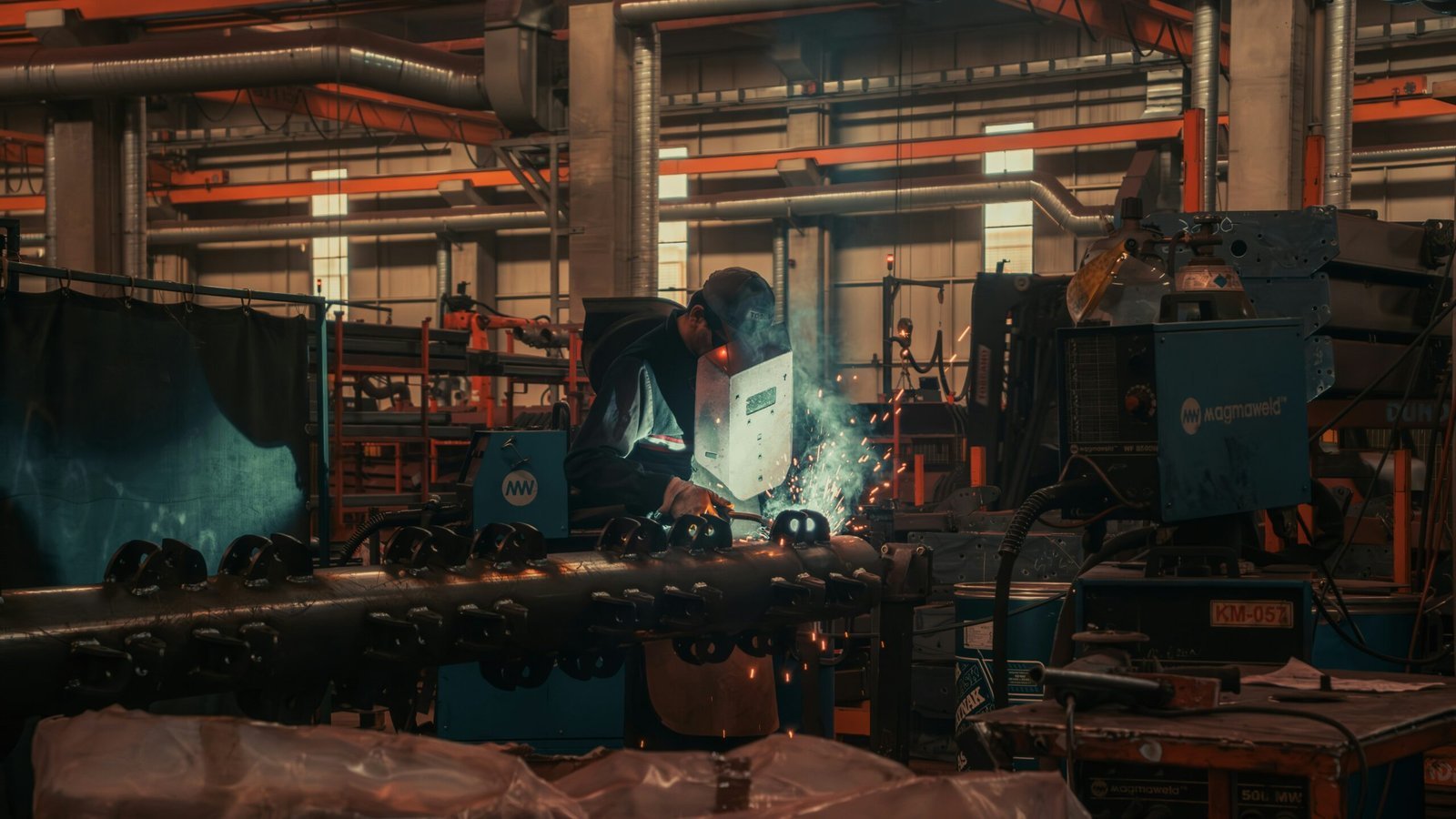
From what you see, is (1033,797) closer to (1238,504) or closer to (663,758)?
(663,758)

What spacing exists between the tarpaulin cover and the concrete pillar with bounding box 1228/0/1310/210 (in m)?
8.45

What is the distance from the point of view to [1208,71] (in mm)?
10516

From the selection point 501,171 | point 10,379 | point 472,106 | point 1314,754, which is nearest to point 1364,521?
point 1314,754

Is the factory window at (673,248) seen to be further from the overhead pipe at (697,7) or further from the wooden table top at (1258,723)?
the wooden table top at (1258,723)

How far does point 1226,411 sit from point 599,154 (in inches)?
355

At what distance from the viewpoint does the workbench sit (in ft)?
6.68

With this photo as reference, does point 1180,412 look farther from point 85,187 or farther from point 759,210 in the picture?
point 759,210

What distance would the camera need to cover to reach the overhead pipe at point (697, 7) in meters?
11.2

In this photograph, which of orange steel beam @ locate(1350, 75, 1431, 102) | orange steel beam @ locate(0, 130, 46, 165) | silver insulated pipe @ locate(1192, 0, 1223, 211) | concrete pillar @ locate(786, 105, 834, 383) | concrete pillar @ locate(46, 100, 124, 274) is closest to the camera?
silver insulated pipe @ locate(1192, 0, 1223, 211)

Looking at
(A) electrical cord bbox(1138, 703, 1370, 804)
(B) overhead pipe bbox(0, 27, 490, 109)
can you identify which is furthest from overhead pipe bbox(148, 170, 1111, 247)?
(A) electrical cord bbox(1138, 703, 1370, 804)

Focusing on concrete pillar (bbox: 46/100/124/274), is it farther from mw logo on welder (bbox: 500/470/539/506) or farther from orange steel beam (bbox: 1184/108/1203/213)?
mw logo on welder (bbox: 500/470/539/506)

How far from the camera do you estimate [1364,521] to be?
586 cm

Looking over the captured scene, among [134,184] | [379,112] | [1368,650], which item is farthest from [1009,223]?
[1368,650]

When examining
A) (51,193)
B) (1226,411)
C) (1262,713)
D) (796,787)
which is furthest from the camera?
(51,193)
